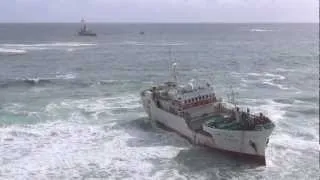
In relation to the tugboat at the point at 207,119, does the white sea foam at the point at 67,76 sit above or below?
below

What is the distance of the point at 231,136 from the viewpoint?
4031cm

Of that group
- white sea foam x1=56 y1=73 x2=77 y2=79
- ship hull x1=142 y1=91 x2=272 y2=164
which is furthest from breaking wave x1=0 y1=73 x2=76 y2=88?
ship hull x1=142 y1=91 x2=272 y2=164

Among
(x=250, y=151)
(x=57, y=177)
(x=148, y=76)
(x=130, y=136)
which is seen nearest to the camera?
(x=57, y=177)

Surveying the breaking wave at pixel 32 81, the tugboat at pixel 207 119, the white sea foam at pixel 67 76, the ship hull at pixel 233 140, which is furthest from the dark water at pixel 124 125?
the tugboat at pixel 207 119

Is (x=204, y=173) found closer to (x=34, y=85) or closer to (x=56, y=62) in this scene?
(x=34, y=85)

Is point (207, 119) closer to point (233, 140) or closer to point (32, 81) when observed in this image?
point (233, 140)

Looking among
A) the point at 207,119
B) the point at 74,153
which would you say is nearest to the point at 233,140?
the point at 207,119

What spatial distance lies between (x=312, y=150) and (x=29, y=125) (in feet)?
94.0

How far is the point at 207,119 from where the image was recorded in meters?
45.9

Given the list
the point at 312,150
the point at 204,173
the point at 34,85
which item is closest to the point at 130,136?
the point at 204,173

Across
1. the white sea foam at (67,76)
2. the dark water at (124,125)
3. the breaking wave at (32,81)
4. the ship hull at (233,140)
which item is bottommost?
the white sea foam at (67,76)

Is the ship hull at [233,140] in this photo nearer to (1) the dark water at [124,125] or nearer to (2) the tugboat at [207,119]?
(2) the tugboat at [207,119]

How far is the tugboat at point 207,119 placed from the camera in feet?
130

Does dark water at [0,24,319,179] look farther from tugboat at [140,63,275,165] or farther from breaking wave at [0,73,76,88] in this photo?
tugboat at [140,63,275,165]
